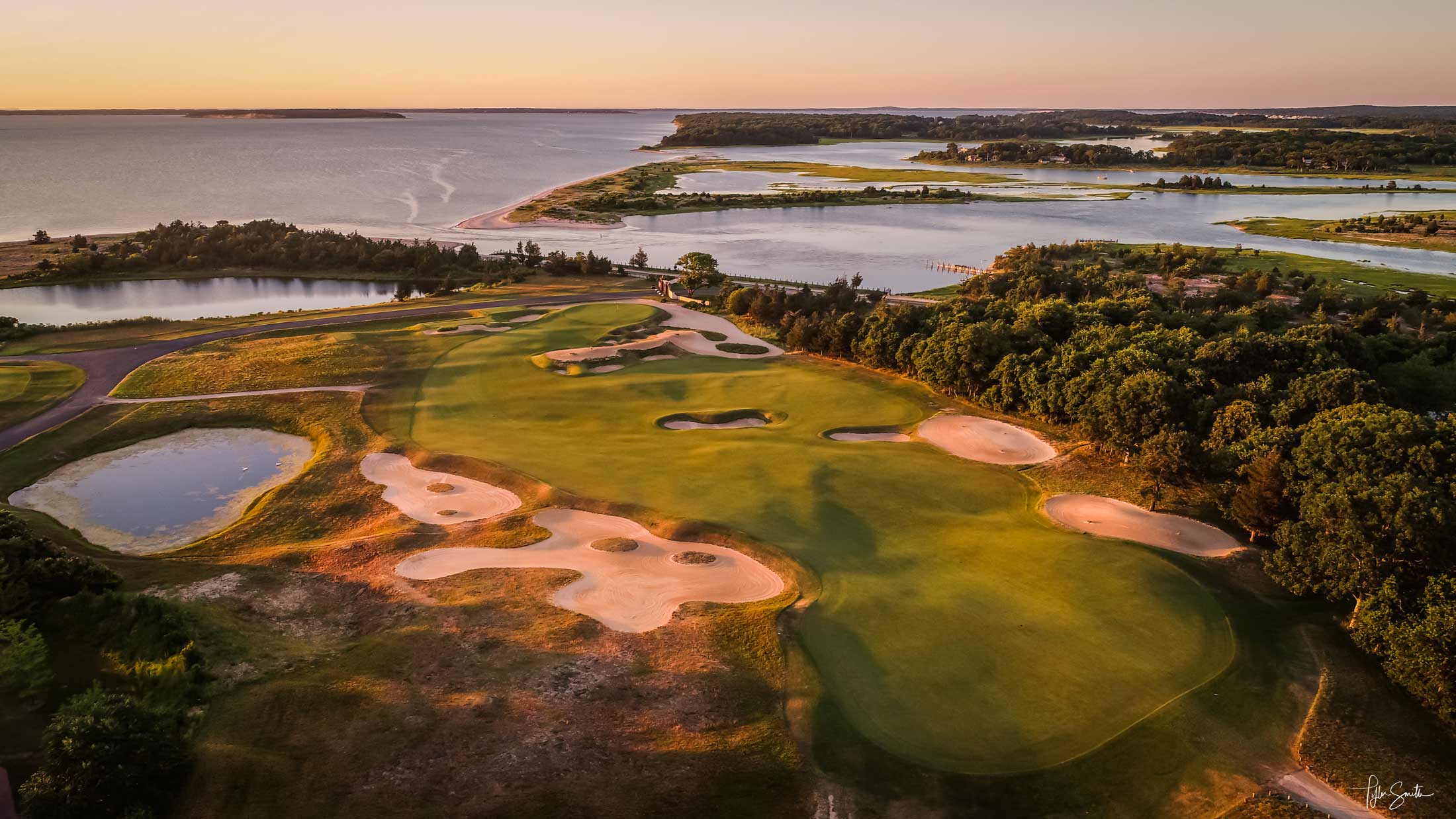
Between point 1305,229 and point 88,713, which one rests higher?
point 1305,229

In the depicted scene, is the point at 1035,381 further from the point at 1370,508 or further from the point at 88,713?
the point at 88,713

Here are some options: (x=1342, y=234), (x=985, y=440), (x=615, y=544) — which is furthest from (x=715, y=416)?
(x=1342, y=234)

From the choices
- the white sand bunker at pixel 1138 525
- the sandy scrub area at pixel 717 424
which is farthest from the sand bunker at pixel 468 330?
the white sand bunker at pixel 1138 525

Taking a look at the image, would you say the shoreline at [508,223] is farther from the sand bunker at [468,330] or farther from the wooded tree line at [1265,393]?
the sand bunker at [468,330]

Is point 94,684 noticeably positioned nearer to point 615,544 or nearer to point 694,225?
point 615,544

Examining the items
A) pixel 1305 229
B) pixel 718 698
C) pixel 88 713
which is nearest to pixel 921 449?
pixel 718 698
